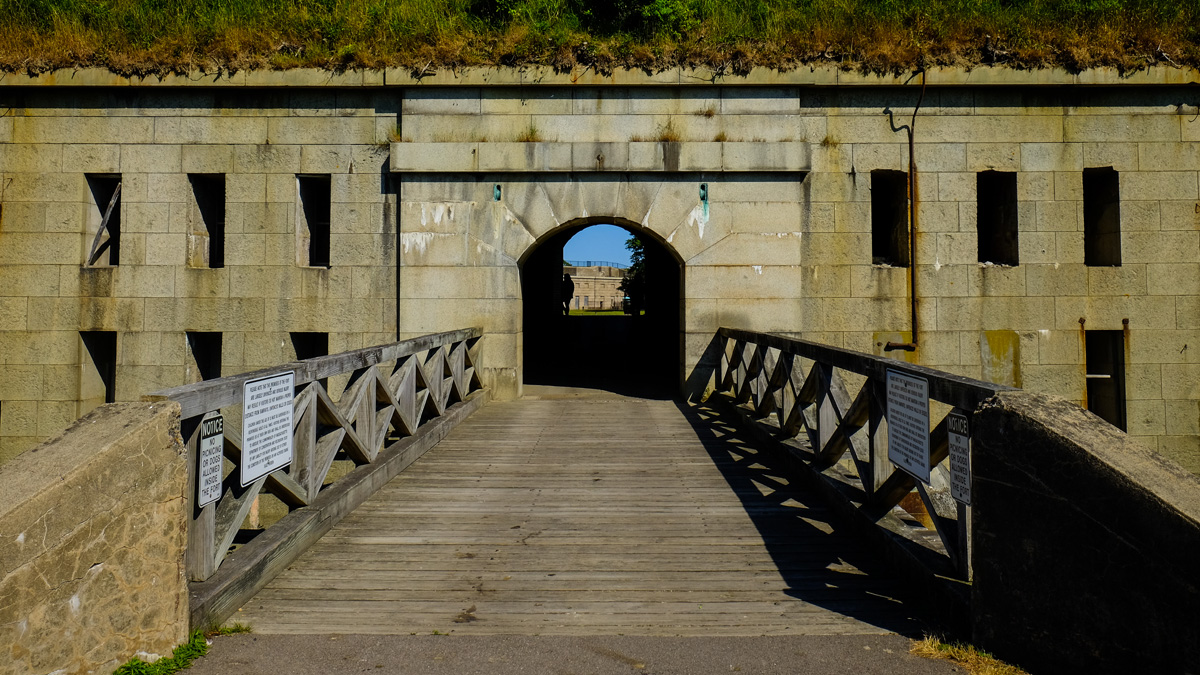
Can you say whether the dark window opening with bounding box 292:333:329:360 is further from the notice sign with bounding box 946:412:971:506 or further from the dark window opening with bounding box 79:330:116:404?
the notice sign with bounding box 946:412:971:506

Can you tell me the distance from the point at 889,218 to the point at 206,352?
9.68m

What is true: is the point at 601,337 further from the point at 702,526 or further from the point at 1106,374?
the point at 702,526

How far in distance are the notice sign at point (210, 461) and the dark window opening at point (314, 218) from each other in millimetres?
6913

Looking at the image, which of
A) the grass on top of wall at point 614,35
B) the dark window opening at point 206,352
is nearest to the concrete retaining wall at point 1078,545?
the grass on top of wall at point 614,35

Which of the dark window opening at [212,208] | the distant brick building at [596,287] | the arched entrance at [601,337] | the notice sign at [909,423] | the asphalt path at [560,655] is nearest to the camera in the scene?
the asphalt path at [560,655]

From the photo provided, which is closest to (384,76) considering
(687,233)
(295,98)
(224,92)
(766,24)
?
(295,98)

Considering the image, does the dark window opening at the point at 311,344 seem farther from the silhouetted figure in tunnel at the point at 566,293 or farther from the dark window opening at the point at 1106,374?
the silhouetted figure in tunnel at the point at 566,293

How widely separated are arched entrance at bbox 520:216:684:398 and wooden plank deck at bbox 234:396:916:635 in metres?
4.34

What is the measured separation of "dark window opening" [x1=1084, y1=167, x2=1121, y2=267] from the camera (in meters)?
8.84

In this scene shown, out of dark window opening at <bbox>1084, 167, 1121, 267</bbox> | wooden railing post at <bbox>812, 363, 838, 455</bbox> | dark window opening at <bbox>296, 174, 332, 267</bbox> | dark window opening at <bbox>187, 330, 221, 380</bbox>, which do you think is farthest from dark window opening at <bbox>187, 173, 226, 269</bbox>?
dark window opening at <bbox>1084, 167, 1121, 267</bbox>

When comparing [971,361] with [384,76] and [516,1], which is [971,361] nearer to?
[516,1]

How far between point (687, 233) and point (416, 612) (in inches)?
266

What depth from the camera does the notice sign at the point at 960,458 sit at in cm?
290

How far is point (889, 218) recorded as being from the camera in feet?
31.6
